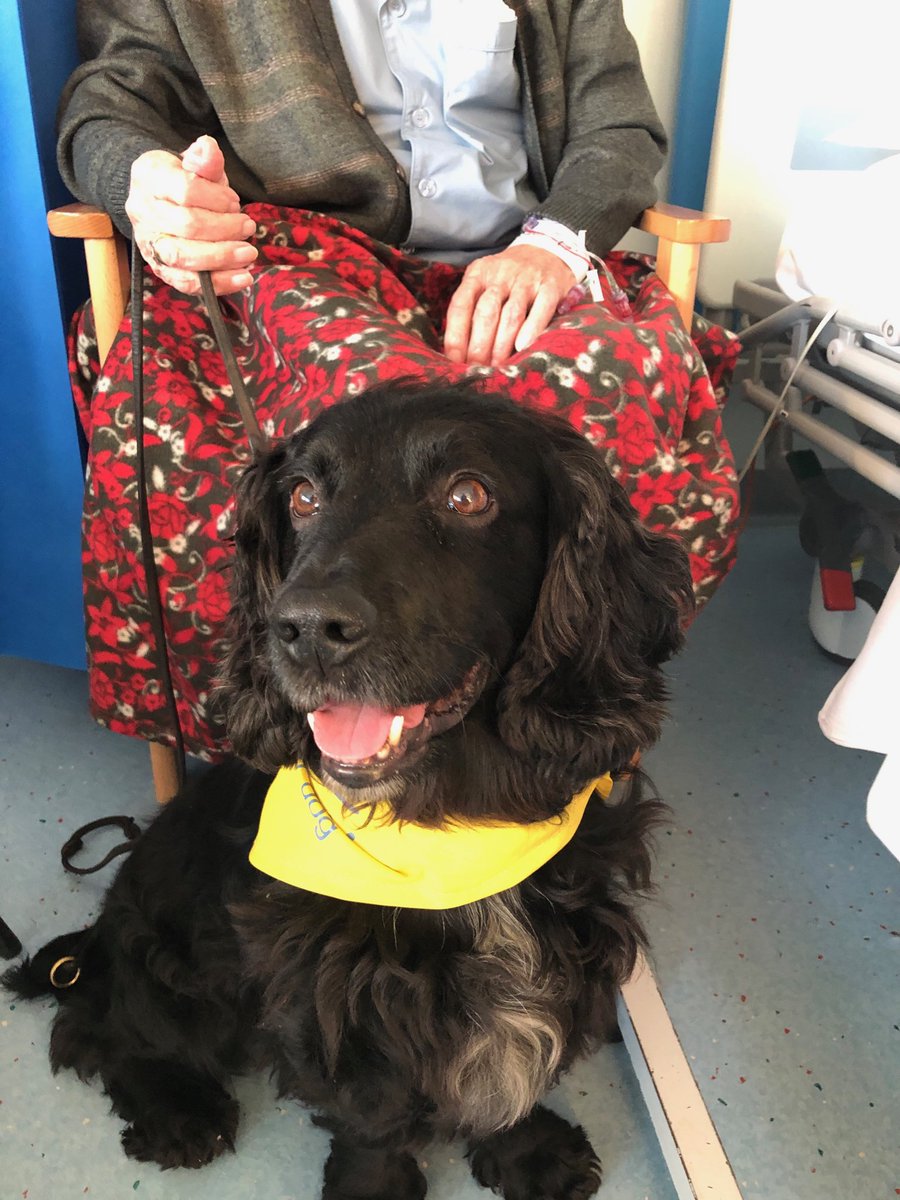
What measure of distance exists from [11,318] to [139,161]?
1.26ft

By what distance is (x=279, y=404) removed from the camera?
123 cm

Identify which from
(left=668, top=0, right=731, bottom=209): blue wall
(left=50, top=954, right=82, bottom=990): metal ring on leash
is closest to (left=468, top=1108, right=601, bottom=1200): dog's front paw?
(left=50, top=954, right=82, bottom=990): metal ring on leash

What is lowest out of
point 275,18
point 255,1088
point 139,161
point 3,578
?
point 255,1088

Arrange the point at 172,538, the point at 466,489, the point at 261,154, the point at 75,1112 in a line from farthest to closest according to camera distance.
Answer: the point at 261,154 < the point at 172,538 < the point at 75,1112 < the point at 466,489

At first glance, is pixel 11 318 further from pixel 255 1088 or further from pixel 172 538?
pixel 255 1088

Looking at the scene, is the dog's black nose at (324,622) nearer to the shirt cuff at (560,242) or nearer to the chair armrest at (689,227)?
the shirt cuff at (560,242)

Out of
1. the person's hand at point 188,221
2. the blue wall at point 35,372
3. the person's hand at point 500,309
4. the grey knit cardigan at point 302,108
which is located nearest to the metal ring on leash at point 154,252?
the person's hand at point 188,221

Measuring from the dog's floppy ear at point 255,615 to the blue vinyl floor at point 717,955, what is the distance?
20.2 inches

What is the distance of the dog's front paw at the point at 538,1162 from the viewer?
1.04 metres

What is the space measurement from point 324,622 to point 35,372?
0.97m

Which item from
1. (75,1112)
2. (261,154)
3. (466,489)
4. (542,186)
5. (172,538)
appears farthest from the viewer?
(542,186)

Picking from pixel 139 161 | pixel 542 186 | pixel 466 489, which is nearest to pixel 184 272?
pixel 139 161

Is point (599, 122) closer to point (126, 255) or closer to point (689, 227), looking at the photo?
point (689, 227)

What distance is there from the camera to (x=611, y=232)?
4.79 feet
